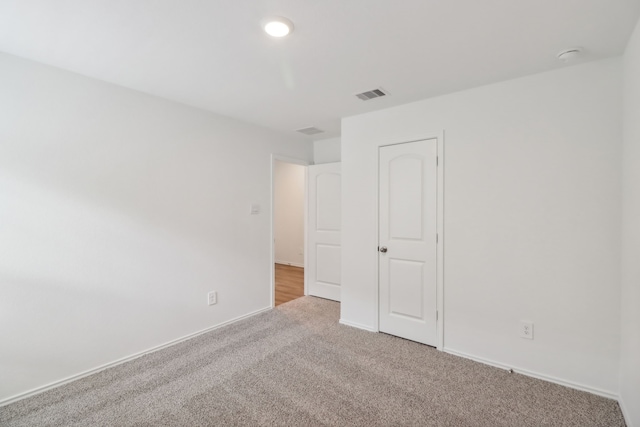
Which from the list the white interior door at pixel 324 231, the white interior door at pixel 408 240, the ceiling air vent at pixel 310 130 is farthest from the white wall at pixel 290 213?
the white interior door at pixel 408 240

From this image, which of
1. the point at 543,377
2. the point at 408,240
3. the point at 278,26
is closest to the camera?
the point at 278,26

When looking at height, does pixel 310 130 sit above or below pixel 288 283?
above

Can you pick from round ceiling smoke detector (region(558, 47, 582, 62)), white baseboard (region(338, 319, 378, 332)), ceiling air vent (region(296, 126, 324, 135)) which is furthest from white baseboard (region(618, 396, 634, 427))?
ceiling air vent (region(296, 126, 324, 135))

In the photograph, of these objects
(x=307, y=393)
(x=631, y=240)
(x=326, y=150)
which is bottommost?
(x=307, y=393)

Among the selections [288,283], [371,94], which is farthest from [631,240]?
[288,283]

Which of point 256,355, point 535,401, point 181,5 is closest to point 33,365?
point 256,355

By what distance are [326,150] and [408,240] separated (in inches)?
81.2

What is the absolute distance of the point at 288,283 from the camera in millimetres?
5234

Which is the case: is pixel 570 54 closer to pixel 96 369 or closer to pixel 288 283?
pixel 96 369

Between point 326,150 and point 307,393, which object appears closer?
point 307,393

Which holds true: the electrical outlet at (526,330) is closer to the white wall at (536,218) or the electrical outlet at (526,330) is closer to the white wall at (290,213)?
the white wall at (536,218)

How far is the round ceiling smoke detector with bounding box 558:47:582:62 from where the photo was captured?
195cm

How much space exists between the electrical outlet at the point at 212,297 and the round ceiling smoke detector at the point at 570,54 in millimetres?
3643

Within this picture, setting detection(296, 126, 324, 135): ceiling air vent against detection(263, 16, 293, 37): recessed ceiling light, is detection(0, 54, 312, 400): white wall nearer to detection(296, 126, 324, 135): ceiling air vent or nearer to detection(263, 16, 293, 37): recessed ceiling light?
detection(296, 126, 324, 135): ceiling air vent
